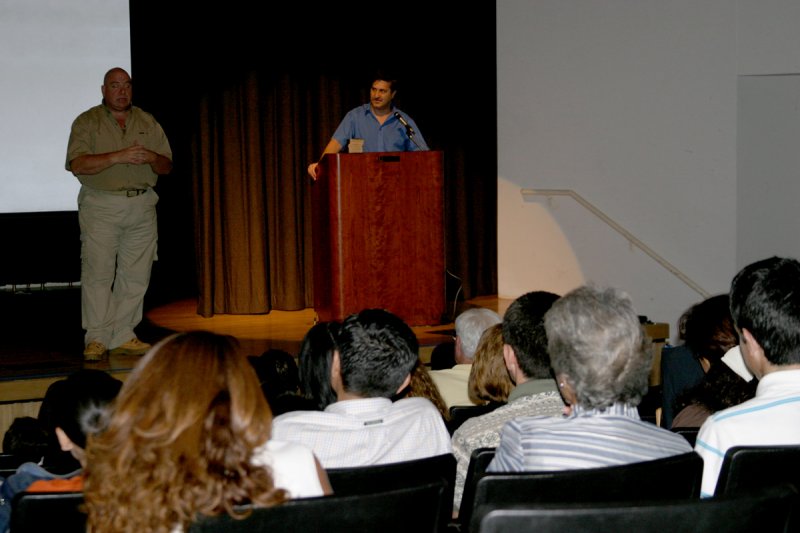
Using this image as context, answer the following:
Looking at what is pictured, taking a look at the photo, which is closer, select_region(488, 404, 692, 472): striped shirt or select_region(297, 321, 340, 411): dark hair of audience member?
select_region(488, 404, 692, 472): striped shirt

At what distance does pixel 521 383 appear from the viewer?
104 inches

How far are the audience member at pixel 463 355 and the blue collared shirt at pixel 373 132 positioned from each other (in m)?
2.67

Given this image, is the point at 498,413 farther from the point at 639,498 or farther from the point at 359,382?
the point at 639,498

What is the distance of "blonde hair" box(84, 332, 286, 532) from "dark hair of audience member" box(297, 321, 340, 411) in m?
1.05

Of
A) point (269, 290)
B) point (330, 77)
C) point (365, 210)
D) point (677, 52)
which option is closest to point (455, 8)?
point (330, 77)

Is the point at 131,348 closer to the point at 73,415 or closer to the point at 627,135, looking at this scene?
the point at 73,415

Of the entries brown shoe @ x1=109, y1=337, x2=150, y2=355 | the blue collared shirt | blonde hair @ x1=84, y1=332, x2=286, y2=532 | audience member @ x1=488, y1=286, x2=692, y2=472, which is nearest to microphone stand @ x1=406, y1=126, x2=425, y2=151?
the blue collared shirt

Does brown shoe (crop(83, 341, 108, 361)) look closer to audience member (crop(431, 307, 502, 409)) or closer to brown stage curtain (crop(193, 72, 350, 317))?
brown stage curtain (crop(193, 72, 350, 317))

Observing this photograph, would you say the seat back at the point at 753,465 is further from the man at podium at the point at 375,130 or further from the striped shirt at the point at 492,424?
the man at podium at the point at 375,130

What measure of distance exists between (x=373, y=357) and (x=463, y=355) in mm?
1173

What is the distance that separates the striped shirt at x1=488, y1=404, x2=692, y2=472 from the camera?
6.50 ft

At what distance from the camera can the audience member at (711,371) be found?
2771 millimetres

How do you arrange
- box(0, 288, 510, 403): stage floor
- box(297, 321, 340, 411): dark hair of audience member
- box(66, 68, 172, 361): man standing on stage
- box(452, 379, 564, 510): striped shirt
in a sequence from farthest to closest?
box(66, 68, 172, 361): man standing on stage
box(0, 288, 510, 403): stage floor
box(297, 321, 340, 411): dark hair of audience member
box(452, 379, 564, 510): striped shirt

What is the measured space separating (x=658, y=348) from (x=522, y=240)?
5.91ft
